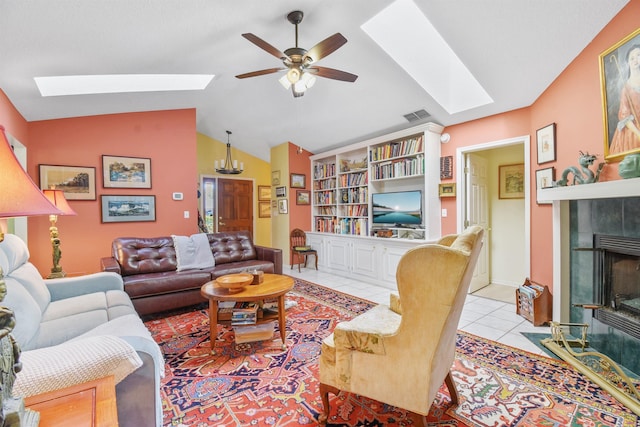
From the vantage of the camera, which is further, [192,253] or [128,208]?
[128,208]

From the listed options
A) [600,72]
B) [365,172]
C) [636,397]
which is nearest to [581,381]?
[636,397]

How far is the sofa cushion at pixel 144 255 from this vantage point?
3.12 metres

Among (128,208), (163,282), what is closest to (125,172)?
(128,208)

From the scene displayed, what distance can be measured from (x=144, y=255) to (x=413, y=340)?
3206mm

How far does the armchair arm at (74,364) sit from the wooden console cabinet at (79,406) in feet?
0.11

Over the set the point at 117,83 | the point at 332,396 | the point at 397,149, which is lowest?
the point at 332,396

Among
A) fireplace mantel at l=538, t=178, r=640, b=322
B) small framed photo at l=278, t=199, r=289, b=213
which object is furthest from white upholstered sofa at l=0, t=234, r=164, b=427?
small framed photo at l=278, t=199, r=289, b=213

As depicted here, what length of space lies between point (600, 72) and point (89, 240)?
5.53 meters

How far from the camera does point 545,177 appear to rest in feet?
9.22

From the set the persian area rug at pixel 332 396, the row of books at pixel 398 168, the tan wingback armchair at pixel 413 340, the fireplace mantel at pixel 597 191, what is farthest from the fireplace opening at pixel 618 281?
the row of books at pixel 398 168

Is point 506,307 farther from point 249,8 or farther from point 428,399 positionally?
point 249,8

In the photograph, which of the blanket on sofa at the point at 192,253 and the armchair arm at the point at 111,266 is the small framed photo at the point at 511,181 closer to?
the blanket on sofa at the point at 192,253

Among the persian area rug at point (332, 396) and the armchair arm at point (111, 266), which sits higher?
the armchair arm at point (111, 266)

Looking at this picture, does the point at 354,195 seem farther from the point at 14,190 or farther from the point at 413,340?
the point at 14,190
